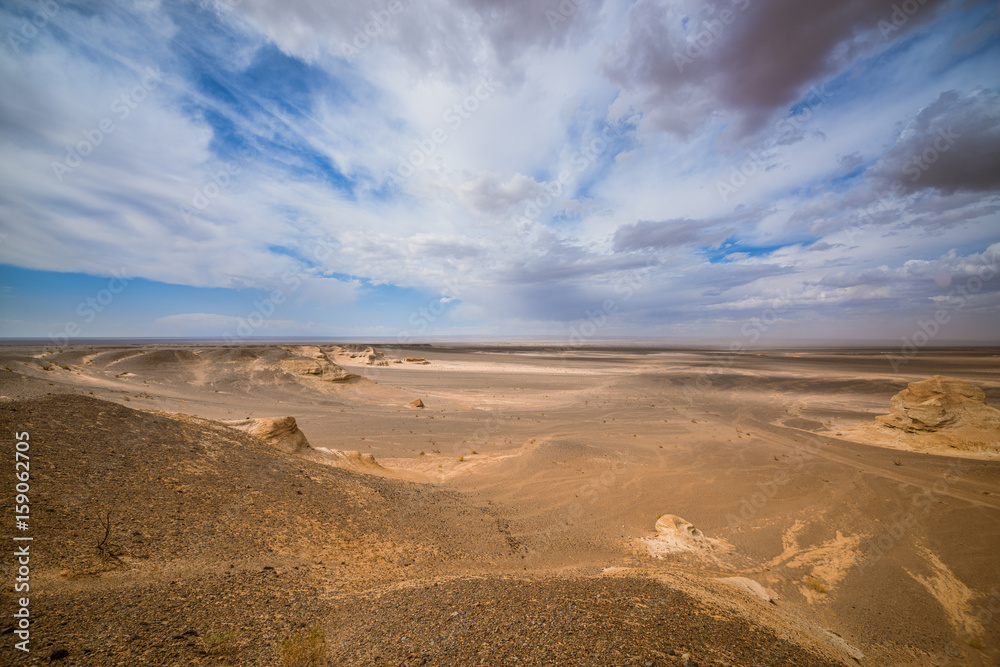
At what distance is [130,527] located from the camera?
179 inches

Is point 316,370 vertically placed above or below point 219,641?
above

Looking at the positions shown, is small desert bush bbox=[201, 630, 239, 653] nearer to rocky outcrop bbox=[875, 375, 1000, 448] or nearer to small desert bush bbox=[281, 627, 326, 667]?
small desert bush bbox=[281, 627, 326, 667]

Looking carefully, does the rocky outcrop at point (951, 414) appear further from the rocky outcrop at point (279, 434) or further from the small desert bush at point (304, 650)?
the rocky outcrop at point (279, 434)

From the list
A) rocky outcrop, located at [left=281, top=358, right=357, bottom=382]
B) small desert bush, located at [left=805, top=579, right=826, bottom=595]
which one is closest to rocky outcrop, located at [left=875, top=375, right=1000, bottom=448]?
small desert bush, located at [left=805, top=579, right=826, bottom=595]

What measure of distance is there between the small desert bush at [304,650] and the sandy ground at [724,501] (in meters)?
0.29

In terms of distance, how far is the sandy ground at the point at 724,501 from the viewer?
19.6ft

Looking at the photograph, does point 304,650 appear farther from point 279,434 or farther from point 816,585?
point 816,585

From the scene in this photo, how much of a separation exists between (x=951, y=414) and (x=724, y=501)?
13550 mm

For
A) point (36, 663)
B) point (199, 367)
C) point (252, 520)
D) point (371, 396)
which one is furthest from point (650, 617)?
point (199, 367)

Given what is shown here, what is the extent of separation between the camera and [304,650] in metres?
3.37

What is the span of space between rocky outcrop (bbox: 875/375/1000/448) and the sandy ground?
1.05 metres

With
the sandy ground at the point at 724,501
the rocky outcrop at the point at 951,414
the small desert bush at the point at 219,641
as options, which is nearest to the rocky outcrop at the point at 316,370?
the sandy ground at the point at 724,501

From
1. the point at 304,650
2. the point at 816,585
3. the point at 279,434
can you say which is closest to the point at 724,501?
the point at 816,585

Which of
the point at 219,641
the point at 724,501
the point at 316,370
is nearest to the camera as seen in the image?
the point at 219,641
